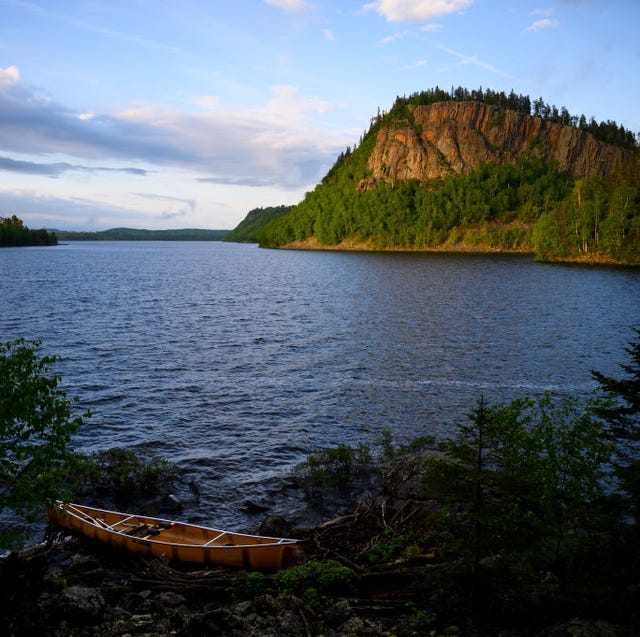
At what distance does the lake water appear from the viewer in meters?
26.6

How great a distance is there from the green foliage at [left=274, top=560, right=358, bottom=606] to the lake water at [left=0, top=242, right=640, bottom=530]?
6389 millimetres

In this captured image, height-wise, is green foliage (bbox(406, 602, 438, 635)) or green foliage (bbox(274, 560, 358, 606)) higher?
green foliage (bbox(406, 602, 438, 635))

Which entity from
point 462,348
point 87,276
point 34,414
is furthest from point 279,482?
point 87,276

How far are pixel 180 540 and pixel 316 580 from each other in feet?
19.4

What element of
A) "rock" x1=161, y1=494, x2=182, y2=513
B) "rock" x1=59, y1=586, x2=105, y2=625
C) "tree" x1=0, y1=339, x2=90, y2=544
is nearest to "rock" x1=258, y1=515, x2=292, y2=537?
"rock" x1=161, y1=494, x2=182, y2=513

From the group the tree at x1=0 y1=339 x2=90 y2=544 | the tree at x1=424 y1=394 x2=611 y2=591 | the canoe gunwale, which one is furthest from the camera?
the canoe gunwale

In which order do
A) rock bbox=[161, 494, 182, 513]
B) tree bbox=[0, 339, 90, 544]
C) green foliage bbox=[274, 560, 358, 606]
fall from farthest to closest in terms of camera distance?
rock bbox=[161, 494, 182, 513], green foliage bbox=[274, 560, 358, 606], tree bbox=[0, 339, 90, 544]

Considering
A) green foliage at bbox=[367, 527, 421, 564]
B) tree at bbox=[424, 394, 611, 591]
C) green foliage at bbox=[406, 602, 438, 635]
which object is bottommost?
green foliage at bbox=[367, 527, 421, 564]

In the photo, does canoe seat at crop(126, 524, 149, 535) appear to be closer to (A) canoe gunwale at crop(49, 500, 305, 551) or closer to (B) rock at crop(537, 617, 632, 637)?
(A) canoe gunwale at crop(49, 500, 305, 551)

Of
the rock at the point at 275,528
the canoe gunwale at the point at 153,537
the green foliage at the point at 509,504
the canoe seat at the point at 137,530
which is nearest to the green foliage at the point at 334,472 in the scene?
the rock at the point at 275,528

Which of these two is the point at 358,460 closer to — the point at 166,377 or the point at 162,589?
the point at 162,589

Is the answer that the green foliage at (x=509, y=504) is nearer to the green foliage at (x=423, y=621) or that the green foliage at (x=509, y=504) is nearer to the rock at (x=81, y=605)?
the green foliage at (x=423, y=621)

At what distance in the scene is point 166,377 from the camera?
37.5 metres

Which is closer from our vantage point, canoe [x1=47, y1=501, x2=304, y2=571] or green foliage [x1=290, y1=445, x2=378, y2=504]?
canoe [x1=47, y1=501, x2=304, y2=571]
